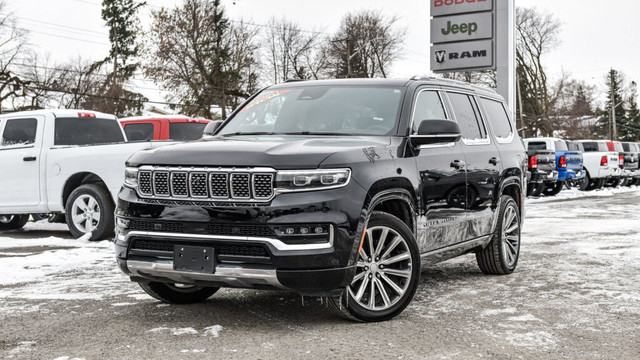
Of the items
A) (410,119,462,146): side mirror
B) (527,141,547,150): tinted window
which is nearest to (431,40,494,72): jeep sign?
(527,141,547,150): tinted window

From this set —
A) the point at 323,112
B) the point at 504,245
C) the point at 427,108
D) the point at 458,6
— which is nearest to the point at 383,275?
the point at 323,112

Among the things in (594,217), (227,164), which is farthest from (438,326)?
(594,217)

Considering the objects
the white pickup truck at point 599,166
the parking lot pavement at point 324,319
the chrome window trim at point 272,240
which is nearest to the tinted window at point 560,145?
the white pickup truck at point 599,166

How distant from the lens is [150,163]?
539 cm

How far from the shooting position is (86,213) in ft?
35.9

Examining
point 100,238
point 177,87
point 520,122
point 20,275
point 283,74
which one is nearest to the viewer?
point 20,275

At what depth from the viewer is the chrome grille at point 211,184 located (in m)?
4.94

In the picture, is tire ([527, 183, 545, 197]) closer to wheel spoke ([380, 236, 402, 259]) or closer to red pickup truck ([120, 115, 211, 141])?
red pickup truck ([120, 115, 211, 141])

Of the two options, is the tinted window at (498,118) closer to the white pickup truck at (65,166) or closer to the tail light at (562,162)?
the white pickup truck at (65,166)

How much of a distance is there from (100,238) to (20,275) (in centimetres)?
305

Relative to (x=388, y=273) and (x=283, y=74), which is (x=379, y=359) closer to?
(x=388, y=273)

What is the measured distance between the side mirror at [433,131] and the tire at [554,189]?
2055cm

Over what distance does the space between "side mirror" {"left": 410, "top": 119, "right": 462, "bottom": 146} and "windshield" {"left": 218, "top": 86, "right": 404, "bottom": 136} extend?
0.70 feet

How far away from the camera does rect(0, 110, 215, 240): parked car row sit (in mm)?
10695
